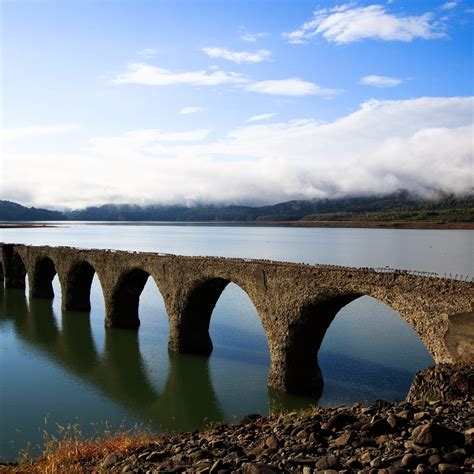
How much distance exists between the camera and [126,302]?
37.6m

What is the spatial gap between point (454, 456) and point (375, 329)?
2778 centimetres

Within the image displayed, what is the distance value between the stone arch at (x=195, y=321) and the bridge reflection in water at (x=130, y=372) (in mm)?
703

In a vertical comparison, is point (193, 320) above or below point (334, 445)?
below

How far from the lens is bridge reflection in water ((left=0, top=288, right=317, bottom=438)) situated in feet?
73.2

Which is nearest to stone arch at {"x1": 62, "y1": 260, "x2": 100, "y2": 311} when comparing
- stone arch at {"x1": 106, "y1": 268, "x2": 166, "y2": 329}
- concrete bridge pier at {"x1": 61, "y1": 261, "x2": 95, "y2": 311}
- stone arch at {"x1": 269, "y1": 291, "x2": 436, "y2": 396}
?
concrete bridge pier at {"x1": 61, "y1": 261, "x2": 95, "y2": 311}

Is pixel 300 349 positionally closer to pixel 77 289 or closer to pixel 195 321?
pixel 195 321

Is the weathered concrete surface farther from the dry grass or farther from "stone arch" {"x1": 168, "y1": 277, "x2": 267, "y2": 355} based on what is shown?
the dry grass

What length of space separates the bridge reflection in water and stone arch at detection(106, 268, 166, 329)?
0.77 m

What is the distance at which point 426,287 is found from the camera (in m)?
18.3

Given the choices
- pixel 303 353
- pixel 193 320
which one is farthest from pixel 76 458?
pixel 193 320

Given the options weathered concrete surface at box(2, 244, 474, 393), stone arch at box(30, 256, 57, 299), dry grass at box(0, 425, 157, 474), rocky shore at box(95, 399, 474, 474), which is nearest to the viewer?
rocky shore at box(95, 399, 474, 474)

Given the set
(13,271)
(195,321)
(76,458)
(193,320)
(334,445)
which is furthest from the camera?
(13,271)

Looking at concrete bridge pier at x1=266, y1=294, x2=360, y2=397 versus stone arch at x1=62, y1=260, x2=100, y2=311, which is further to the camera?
stone arch at x1=62, y1=260, x2=100, y2=311

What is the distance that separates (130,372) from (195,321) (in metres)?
4.93
